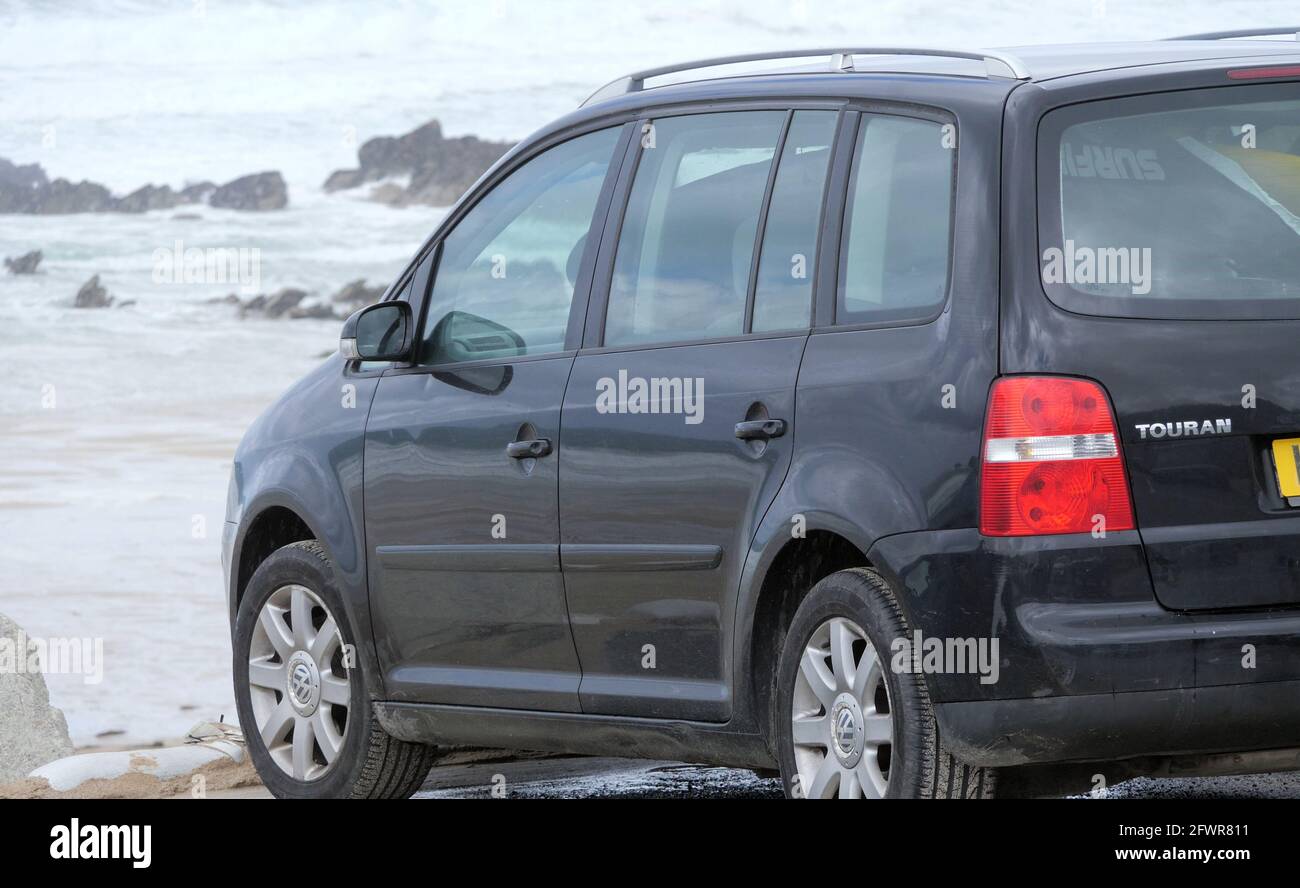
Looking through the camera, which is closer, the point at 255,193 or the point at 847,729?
the point at 847,729

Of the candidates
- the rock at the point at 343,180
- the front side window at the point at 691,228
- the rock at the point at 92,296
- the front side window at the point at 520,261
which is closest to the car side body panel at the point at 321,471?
the front side window at the point at 520,261

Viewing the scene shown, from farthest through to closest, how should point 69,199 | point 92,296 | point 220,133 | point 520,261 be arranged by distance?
point 220,133 → point 69,199 → point 92,296 → point 520,261

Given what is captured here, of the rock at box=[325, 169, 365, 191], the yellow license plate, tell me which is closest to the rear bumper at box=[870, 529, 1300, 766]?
the yellow license plate

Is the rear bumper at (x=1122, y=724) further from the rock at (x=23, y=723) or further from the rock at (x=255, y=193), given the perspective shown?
the rock at (x=255, y=193)

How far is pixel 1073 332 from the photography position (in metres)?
4.59

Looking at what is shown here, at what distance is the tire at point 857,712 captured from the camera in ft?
15.5

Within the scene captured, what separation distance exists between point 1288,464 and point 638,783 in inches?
123

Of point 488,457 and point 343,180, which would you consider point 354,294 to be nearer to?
point 343,180

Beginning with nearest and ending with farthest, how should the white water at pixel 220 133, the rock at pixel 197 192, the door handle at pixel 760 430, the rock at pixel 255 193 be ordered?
the door handle at pixel 760 430 → the white water at pixel 220 133 → the rock at pixel 255 193 → the rock at pixel 197 192

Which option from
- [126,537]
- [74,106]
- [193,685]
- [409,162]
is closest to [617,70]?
[409,162]

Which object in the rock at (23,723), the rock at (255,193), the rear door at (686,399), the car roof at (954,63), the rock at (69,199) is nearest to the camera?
the car roof at (954,63)

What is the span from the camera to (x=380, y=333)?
646 cm

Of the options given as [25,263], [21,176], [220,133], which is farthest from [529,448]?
[220,133]
